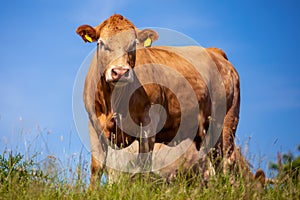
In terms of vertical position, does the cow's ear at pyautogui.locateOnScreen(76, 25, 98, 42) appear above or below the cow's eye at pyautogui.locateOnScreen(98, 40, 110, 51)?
above

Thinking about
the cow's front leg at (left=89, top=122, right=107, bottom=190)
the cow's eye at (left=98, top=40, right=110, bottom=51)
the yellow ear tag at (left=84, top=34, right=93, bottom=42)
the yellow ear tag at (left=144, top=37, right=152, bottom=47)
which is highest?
the yellow ear tag at (left=144, top=37, right=152, bottom=47)

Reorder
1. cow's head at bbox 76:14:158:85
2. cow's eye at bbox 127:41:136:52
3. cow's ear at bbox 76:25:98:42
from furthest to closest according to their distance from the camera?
cow's ear at bbox 76:25:98:42
cow's eye at bbox 127:41:136:52
cow's head at bbox 76:14:158:85

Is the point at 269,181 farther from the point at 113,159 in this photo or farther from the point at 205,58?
the point at 205,58

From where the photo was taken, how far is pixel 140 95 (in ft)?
26.1

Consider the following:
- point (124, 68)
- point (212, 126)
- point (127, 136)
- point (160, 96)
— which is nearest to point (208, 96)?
point (212, 126)

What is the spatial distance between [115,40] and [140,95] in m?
0.99

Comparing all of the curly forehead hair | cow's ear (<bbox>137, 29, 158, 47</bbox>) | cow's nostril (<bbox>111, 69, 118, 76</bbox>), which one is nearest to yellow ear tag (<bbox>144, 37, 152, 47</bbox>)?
cow's ear (<bbox>137, 29, 158, 47</bbox>)

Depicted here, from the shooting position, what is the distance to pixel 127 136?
308 inches

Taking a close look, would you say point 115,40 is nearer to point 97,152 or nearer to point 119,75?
point 119,75

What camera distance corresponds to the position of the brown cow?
756cm

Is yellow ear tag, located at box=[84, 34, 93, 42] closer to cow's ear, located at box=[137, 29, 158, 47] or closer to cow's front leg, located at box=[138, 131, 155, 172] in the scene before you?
cow's ear, located at box=[137, 29, 158, 47]

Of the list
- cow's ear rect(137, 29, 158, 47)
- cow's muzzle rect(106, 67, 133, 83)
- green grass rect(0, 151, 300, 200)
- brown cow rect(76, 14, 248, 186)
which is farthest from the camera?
cow's ear rect(137, 29, 158, 47)

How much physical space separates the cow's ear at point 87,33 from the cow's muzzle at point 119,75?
1077 millimetres

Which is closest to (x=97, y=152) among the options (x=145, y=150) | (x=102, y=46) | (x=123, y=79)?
(x=145, y=150)
